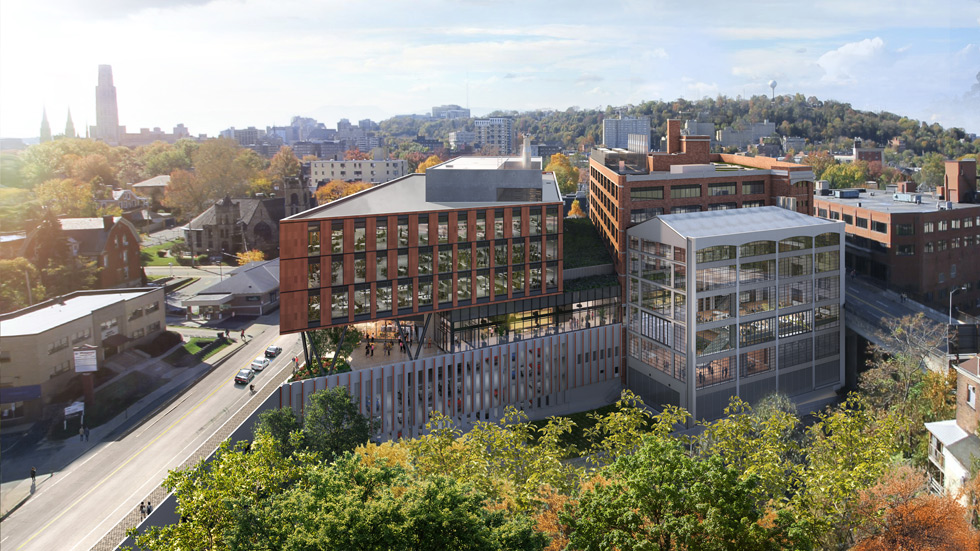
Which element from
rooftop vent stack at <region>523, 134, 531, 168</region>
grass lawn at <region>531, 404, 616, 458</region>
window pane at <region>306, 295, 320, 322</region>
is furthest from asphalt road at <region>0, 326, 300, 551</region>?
rooftop vent stack at <region>523, 134, 531, 168</region>

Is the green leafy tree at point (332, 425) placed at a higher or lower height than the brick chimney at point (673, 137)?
lower

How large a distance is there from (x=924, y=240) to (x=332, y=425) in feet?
208

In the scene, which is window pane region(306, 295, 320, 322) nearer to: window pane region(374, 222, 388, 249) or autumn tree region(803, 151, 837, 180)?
window pane region(374, 222, 388, 249)

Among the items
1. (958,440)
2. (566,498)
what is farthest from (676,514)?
(958,440)

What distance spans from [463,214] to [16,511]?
3266 centimetres

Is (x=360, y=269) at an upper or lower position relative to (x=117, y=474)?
upper

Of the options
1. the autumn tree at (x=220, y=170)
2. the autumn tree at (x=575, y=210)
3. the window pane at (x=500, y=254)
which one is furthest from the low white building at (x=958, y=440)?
the autumn tree at (x=220, y=170)

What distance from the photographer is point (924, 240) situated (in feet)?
228

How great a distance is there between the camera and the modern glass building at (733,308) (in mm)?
51906

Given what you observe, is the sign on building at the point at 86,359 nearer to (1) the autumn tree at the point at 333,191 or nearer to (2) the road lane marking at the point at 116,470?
(2) the road lane marking at the point at 116,470

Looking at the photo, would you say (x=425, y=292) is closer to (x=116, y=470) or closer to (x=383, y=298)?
(x=383, y=298)

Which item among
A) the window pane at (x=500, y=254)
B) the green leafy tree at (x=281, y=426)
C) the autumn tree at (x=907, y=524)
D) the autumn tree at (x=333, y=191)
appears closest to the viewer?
the autumn tree at (x=907, y=524)

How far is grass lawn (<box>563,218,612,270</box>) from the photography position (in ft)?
193

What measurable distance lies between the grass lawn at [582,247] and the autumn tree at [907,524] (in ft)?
112
